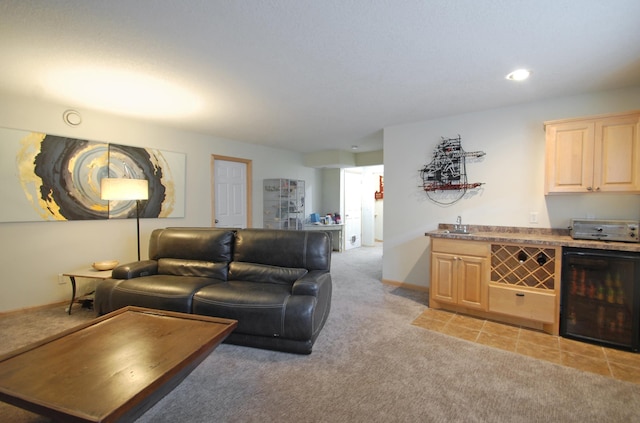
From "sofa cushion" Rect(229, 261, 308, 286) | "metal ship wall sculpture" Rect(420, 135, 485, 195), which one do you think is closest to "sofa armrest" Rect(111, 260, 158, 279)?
"sofa cushion" Rect(229, 261, 308, 286)

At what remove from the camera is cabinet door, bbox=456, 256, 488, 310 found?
2.98m

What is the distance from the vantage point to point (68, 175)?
3434mm

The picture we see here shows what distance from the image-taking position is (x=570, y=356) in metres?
2.32

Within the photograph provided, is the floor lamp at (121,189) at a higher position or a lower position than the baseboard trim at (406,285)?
higher

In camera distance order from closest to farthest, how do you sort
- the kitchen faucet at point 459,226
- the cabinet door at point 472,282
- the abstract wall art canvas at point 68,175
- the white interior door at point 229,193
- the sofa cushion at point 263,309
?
the sofa cushion at point 263,309 < the cabinet door at point 472,282 < the abstract wall art canvas at point 68,175 < the kitchen faucet at point 459,226 < the white interior door at point 229,193

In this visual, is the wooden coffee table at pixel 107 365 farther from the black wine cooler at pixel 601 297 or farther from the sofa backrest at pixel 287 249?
the black wine cooler at pixel 601 297

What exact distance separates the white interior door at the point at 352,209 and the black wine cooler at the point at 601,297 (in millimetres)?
4910

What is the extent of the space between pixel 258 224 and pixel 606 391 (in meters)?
5.11

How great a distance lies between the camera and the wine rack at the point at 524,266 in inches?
106

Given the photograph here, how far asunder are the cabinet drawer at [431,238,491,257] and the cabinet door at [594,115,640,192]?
1.12m

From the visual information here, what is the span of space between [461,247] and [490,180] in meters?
1.01

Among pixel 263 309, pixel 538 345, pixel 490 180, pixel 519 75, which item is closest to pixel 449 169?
pixel 490 180

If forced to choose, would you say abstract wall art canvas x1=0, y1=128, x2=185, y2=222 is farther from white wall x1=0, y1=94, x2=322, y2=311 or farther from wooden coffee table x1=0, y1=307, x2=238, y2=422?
wooden coffee table x1=0, y1=307, x2=238, y2=422

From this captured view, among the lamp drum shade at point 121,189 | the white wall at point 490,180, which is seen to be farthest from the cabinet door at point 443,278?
the lamp drum shade at point 121,189
